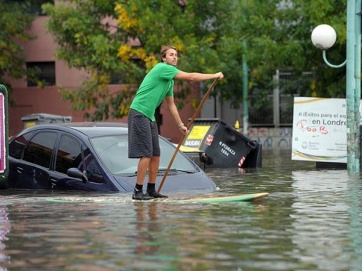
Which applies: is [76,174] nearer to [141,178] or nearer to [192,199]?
[141,178]

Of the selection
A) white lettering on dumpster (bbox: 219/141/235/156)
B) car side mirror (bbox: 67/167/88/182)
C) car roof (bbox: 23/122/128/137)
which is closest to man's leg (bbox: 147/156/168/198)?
car side mirror (bbox: 67/167/88/182)

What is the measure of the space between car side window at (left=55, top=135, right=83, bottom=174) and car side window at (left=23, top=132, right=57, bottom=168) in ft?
0.75

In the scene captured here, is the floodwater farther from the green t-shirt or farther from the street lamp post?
the street lamp post

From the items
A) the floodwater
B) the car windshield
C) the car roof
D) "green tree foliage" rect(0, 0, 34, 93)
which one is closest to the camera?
the floodwater

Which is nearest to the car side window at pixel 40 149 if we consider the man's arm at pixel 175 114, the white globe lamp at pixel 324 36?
the man's arm at pixel 175 114

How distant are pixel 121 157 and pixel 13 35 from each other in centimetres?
3249

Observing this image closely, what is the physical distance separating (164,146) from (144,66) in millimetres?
24628

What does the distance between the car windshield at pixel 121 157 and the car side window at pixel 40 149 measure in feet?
2.66

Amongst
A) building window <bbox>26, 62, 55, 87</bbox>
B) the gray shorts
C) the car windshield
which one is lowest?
the car windshield

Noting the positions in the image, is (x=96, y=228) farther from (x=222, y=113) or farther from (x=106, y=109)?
(x=222, y=113)

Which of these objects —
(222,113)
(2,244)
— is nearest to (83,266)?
(2,244)

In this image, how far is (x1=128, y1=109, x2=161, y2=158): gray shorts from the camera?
1312cm

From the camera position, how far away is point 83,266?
26.6ft

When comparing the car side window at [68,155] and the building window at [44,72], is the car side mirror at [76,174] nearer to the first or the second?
the car side window at [68,155]
